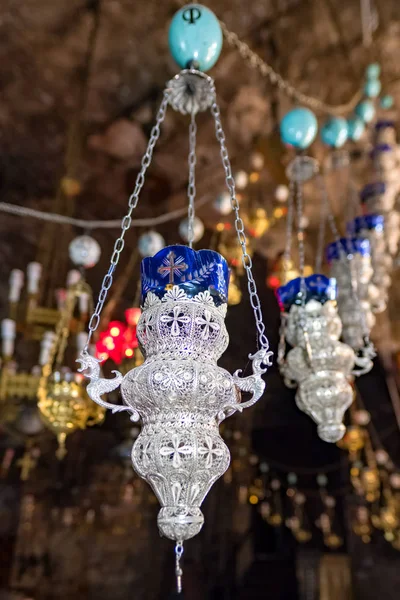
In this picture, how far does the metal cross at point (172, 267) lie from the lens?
1.36 metres

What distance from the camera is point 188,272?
53.8 inches

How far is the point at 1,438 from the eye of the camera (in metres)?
4.47

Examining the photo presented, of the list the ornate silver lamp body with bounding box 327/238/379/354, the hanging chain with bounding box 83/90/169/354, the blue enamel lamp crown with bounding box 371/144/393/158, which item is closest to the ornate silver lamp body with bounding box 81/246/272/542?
the hanging chain with bounding box 83/90/169/354

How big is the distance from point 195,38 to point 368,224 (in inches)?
57.8

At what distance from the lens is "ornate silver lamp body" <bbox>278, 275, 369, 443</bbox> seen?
1.92 metres

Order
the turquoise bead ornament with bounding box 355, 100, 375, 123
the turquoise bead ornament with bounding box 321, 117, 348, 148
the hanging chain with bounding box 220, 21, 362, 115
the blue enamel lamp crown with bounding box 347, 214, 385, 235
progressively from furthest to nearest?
the turquoise bead ornament with bounding box 355, 100, 375, 123 < the turquoise bead ornament with bounding box 321, 117, 348, 148 < the blue enamel lamp crown with bounding box 347, 214, 385, 235 < the hanging chain with bounding box 220, 21, 362, 115

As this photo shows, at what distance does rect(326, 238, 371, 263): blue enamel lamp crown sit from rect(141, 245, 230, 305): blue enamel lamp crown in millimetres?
1345

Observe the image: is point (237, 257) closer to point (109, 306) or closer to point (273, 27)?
point (109, 306)

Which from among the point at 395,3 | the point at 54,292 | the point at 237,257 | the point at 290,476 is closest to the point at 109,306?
the point at 54,292

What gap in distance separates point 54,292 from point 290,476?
3399 millimetres

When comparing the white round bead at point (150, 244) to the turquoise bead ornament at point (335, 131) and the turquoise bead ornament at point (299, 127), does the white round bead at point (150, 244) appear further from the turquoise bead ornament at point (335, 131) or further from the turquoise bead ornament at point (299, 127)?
the turquoise bead ornament at point (335, 131)

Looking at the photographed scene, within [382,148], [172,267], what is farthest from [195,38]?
[382,148]

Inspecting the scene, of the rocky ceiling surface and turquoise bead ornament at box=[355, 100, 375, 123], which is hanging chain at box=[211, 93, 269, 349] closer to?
turquoise bead ornament at box=[355, 100, 375, 123]

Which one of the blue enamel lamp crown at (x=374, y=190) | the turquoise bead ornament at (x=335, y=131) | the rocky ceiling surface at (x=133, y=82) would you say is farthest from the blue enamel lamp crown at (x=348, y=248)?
the rocky ceiling surface at (x=133, y=82)
